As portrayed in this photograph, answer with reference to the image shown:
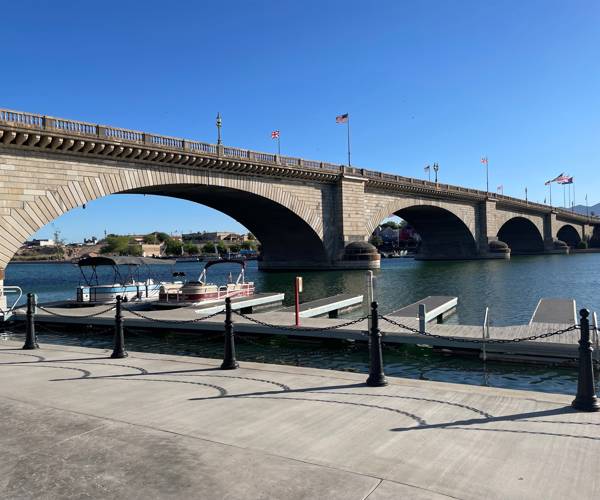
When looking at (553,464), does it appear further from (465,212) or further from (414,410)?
(465,212)

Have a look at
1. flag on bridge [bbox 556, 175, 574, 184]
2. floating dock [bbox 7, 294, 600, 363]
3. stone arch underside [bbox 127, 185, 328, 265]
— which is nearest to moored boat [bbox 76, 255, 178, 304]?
floating dock [bbox 7, 294, 600, 363]

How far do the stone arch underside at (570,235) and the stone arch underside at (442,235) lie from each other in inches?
2686

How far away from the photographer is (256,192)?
5094 cm

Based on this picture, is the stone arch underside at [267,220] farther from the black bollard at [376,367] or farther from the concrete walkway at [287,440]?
the concrete walkway at [287,440]

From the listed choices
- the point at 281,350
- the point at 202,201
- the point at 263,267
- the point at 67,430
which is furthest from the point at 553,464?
the point at 263,267

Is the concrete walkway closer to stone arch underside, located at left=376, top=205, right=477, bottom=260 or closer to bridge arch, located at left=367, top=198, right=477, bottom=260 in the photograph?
bridge arch, located at left=367, top=198, right=477, bottom=260

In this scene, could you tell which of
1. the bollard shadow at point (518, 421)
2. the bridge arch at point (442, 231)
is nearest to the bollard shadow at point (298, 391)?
the bollard shadow at point (518, 421)

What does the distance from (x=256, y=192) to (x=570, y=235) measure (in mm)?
136613

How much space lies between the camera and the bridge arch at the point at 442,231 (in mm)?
86688

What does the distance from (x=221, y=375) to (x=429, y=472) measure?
5531 millimetres

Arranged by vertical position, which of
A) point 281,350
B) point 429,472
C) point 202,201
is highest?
point 202,201

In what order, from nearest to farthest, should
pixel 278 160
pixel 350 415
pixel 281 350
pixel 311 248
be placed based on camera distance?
pixel 350 415
pixel 281 350
pixel 278 160
pixel 311 248

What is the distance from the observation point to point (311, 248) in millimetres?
64875

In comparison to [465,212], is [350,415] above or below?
below
